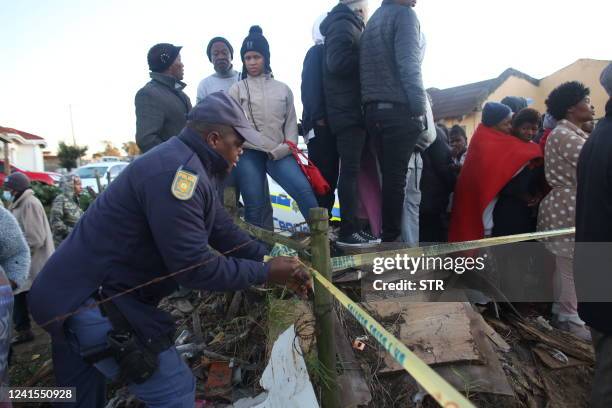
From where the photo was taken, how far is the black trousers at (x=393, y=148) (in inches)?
123

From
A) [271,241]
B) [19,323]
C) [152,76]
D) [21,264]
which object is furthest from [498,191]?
→ [19,323]

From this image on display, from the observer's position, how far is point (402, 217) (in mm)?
3457

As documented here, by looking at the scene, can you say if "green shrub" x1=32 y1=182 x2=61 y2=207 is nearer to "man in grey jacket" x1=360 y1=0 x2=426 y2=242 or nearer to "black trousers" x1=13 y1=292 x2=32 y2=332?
"black trousers" x1=13 y1=292 x2=32 y2=332

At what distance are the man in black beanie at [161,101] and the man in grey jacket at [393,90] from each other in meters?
1.80

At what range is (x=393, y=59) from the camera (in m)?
3.13

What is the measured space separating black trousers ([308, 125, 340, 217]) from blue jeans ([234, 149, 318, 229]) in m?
0.30

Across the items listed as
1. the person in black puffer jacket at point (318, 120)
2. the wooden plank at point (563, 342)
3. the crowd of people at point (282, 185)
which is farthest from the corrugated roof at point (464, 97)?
the wooden plank at point (563, 342)

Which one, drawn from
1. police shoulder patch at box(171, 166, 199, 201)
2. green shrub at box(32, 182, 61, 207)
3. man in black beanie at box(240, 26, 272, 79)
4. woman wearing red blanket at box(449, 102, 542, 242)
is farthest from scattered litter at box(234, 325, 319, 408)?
green shrub at box(32, 182, 61, 207)

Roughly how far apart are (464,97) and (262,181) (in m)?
14.6

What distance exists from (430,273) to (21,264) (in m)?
3.16

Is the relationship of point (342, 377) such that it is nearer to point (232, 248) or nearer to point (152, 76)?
point (232, 248)

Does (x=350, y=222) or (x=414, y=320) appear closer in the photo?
(x=414, y=320)

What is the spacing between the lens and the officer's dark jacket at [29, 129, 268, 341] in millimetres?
1568

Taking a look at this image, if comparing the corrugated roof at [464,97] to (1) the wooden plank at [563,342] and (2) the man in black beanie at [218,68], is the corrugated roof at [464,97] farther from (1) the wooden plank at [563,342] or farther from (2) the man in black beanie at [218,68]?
(1) the wooden plank at [563,342]
